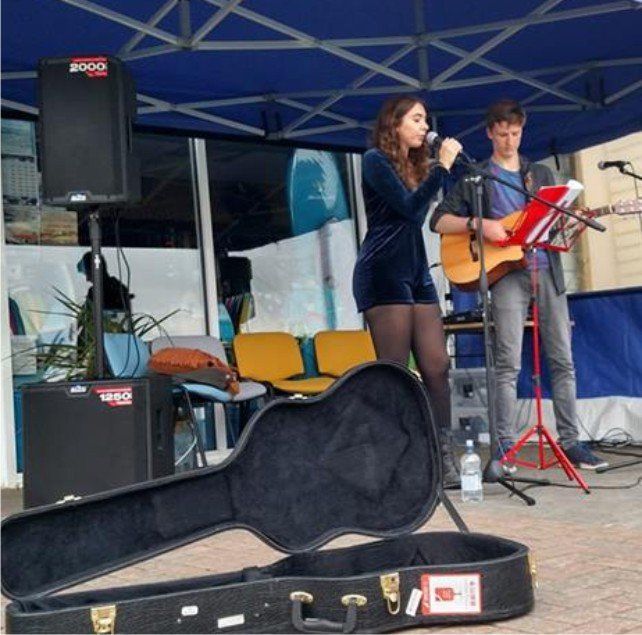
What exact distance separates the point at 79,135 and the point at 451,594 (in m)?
2.87

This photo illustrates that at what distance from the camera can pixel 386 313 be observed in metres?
3.89

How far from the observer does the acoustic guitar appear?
437cm

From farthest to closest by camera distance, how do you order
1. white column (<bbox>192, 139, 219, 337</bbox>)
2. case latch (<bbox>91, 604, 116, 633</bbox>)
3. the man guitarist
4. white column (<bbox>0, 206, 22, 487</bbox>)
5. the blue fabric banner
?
white column (<bbox>192, 139, 219, 337</bbox>) < the blue fabric banner < white column (<bbox>0, 206, 22, 487</bbox>) < the man guitarist < case latch (<bbox>91, 604, 116, 633</bbox>)

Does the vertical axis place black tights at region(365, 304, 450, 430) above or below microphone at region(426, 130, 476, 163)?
below

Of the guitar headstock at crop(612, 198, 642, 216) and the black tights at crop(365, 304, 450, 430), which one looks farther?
the guitar headstock at crop(612, 198, 642, 216)

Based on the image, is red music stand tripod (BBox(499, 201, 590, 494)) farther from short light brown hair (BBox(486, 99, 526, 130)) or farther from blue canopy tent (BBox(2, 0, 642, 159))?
blue canopy tent (BBox(2, 0, 642, 159))

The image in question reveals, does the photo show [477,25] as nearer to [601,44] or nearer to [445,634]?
[601,44]

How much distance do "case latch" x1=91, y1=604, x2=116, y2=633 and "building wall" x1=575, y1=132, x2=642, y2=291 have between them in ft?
23.6

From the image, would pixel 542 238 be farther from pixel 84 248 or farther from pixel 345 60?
pixel 84 248

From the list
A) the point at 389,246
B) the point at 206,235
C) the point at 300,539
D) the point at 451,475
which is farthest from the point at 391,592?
the point at 206,235

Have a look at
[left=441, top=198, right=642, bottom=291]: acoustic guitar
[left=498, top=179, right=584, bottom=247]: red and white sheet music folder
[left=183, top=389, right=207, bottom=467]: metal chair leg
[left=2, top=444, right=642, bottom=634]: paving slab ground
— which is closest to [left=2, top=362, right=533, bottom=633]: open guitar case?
[left=2, top=444, right=642, bottom=634]: paving slab ground

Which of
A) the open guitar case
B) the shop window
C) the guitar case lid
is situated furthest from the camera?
the shop window

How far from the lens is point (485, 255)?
4.45 metres

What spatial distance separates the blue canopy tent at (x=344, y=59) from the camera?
501 cm
